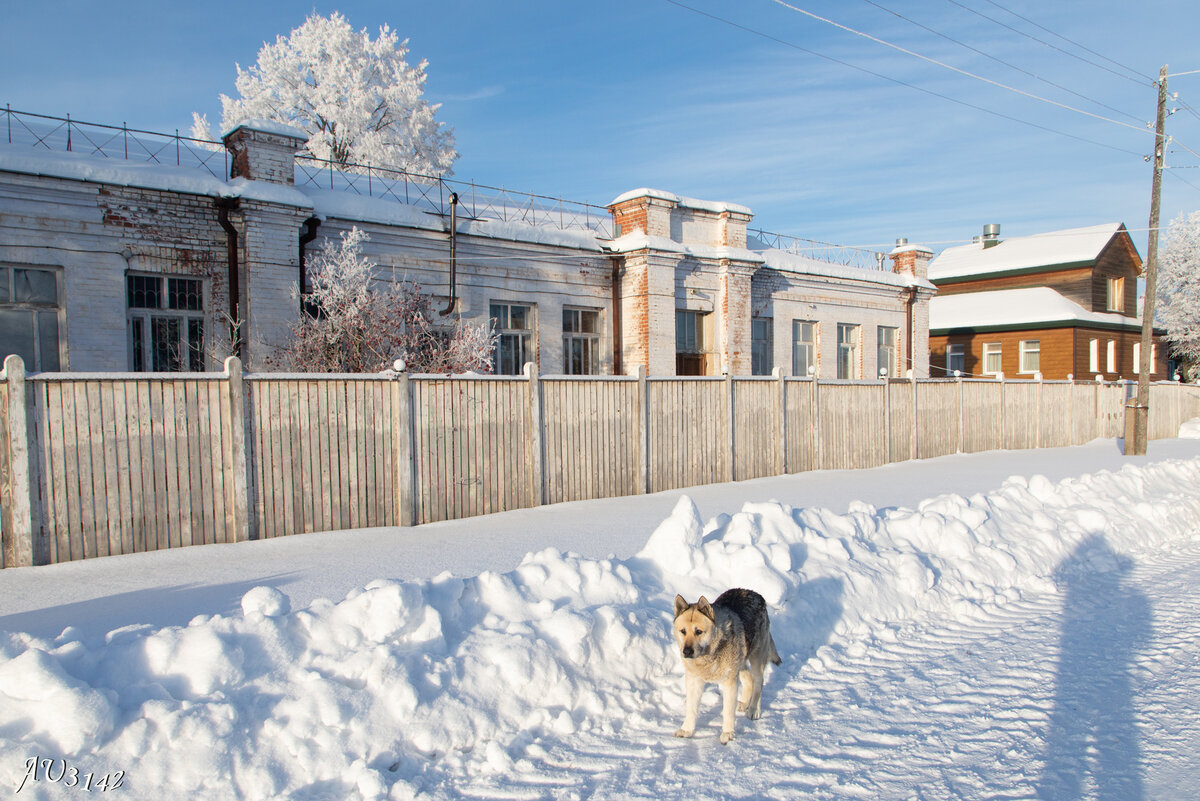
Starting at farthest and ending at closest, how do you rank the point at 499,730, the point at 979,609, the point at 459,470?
the point at 459,470 → the point at 979,609 → the point at 499,730

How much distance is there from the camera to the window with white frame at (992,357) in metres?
33.4

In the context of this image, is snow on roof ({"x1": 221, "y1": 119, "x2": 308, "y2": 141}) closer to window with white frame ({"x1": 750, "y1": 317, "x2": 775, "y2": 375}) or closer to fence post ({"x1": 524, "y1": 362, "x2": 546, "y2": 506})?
fence post ({"x1": 524, "y1": 362, "x2": 546, "y2": 506})

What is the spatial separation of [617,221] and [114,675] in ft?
53.6

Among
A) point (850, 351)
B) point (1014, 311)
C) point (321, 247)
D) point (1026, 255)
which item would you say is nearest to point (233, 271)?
point (321, 247)

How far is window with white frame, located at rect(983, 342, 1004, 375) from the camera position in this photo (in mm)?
33406

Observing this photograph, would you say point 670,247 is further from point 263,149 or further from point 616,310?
point 263,149

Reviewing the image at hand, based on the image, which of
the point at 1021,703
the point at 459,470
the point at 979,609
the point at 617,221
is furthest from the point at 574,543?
the point at 617,221

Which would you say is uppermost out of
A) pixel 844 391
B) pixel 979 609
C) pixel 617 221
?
pixel 617 221

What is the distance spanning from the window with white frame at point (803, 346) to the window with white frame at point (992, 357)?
15373mm

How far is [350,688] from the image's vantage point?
12.3ft

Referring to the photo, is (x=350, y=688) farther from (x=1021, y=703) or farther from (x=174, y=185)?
(x=174, y=185)

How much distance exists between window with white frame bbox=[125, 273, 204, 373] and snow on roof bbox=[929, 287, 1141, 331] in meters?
30.7

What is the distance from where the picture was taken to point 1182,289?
1527 inches

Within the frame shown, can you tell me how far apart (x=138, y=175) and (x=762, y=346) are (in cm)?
1532
